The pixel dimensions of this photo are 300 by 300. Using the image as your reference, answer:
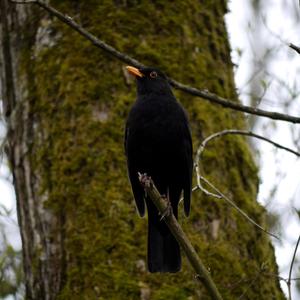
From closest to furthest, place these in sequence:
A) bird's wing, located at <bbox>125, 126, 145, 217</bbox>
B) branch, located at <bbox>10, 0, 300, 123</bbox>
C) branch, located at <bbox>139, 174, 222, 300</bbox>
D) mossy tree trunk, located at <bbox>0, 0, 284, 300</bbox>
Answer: branch, located at <bbox>139, 174, 222, 300</bbox> < branch, located at <bbox>10, 0, 300, 123</bbox> < mossy tree trunk, located at <bbox>0, 0, 284, 300</bbox> < bird's wing, located at <bbox>125, 126, 145, 217</bbox>

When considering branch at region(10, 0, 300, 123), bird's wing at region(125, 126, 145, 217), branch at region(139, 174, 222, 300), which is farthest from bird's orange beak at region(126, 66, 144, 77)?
branch at region(139, 174, 222, 300)

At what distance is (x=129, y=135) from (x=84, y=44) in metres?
0.81

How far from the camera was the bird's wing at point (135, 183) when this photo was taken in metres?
4.02

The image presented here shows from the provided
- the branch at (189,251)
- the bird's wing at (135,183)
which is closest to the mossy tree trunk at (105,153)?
the bird's wing at (135,183)

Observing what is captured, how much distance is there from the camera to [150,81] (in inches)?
177

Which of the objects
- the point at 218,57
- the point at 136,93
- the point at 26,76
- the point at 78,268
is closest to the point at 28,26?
the point at 26,76

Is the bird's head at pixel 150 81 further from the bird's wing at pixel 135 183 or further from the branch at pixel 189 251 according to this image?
the branch at pixel 189 251

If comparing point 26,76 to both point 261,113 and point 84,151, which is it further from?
point 261,113

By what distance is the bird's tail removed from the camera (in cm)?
371

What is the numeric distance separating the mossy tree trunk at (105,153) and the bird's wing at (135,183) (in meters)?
0.05

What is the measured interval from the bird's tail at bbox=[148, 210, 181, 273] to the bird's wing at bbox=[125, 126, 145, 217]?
11 cm

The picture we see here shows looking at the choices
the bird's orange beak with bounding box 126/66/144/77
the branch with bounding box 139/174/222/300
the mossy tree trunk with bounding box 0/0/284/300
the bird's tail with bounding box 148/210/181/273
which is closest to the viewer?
the branch with bounding box 139/174/222/300

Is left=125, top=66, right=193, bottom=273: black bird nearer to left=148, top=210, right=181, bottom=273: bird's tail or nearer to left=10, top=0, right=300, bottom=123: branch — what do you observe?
left=148, top=210, right=181, bottom=273: bird's tail

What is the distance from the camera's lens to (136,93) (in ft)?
14.8
